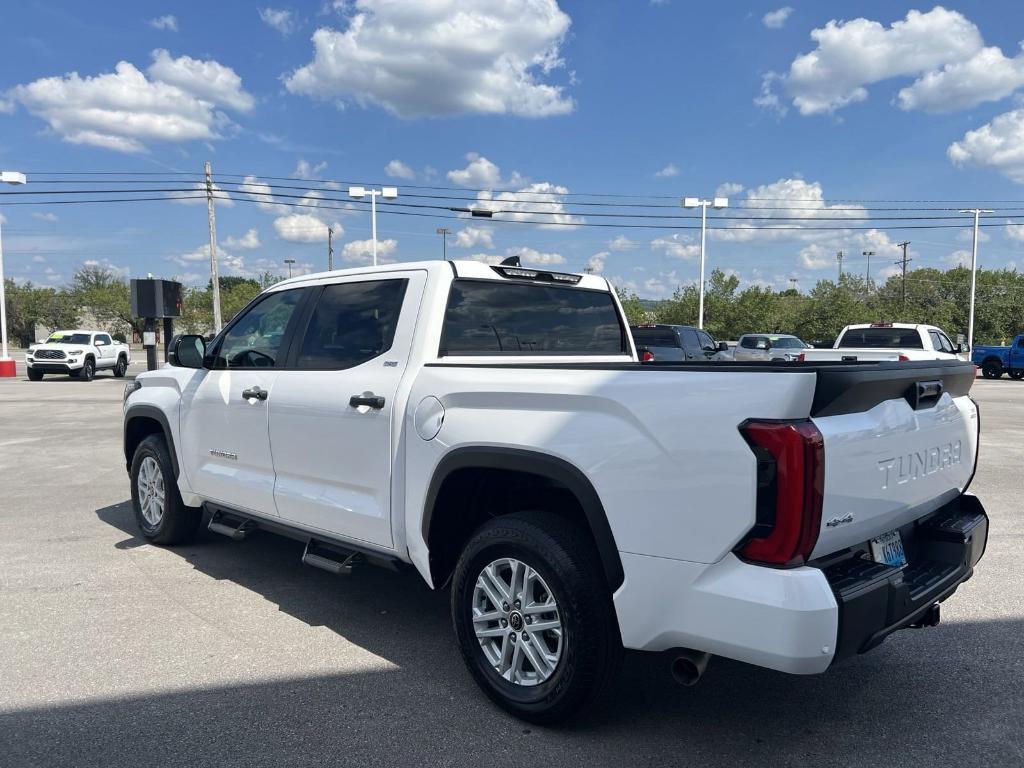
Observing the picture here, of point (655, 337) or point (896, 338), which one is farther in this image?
point (655, 337)

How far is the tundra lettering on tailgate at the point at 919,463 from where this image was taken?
2.64 m

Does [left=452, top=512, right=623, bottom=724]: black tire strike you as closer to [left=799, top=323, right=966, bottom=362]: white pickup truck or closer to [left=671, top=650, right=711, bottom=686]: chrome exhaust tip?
[left=671, top=650, right=711, bottom=686]: chrome exhaust tip

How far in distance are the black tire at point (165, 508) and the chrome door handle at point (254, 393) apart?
Answer: 126cm

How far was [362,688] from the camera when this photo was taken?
335cm

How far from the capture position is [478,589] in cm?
320

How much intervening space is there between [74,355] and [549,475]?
1074 inches

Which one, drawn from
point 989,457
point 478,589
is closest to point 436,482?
point 478,589

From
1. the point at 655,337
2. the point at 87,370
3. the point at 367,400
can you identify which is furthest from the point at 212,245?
the point at 367,400

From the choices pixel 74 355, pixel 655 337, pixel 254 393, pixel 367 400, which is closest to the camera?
pixel 367 400

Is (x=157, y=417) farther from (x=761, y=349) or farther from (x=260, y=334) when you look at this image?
(x=761, y=349)

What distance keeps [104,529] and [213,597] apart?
2238 mm

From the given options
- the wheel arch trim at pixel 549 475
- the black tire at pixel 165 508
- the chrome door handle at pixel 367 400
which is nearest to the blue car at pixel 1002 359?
the black tire at pixel 165 508

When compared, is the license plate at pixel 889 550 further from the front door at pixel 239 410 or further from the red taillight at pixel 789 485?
the front door at pixel 239 410

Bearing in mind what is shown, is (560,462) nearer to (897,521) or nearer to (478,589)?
(478,589)
